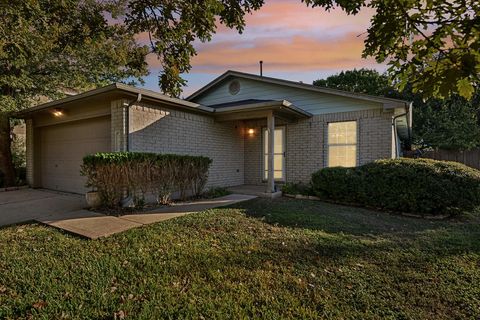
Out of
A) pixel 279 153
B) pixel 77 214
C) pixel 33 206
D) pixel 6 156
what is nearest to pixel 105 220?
pixel 77 214

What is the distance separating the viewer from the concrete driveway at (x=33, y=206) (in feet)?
18.2

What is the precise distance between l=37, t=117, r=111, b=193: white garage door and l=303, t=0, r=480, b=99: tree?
7.12m

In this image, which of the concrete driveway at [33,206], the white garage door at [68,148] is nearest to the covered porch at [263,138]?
the white garage door at [68,148]

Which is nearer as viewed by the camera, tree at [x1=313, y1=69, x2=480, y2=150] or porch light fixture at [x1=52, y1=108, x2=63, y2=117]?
porch light fixture at [x1=52, y1=108, x2=63, y2=117]

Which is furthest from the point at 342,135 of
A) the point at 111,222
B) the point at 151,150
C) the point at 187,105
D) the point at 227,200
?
the point at 111,222

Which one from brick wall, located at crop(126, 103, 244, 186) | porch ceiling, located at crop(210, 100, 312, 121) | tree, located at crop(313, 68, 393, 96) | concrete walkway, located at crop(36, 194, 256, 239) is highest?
tree, located at crop(313, 68, 393, 96)

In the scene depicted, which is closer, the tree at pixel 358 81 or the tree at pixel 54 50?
the tree at pixel 54 50

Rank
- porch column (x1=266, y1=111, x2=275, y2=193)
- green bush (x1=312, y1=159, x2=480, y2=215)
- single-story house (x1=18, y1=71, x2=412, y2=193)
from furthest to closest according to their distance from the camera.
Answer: porch column (x1=266, y1=111, x2=275, y2=193) → single-story house (x1=18, y1=71, x2=412, y2=193) → green bush (x1=312, y1=159, x2=480, y2=215)

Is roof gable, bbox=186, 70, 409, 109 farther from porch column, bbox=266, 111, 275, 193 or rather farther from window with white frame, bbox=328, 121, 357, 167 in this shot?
porch column, bbox=266, 111, 275, 193

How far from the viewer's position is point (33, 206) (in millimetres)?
6617

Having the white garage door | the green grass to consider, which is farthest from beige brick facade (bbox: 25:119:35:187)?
the green grass

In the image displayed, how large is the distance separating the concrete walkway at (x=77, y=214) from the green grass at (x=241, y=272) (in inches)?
12.7

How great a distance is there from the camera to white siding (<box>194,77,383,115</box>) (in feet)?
30.3

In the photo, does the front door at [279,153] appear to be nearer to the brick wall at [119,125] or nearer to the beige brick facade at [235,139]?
the beige brick facade at [235,139]
